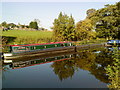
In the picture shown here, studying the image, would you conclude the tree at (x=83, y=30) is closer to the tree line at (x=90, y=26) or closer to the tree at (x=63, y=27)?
the tree line at (x=90, y=26)

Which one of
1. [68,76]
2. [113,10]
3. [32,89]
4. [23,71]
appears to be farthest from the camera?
[113,10]

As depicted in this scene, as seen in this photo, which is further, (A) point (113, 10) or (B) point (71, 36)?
(A) point (113, 10)

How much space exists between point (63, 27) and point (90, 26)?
934 centimetres

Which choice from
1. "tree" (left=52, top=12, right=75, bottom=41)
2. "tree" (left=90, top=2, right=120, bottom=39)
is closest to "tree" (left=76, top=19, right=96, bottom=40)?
"tree" (left=52, top=12, right=75, bottom=41)

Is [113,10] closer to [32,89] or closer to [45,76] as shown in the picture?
[45,76]

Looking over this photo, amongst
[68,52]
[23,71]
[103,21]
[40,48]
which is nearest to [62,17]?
[68,52]

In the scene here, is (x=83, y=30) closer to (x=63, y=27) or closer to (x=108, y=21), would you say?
(x=63, y=27)

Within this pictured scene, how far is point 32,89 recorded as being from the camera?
Answer: 27.6ft

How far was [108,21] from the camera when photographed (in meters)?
34.7

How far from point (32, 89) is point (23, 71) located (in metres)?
4.29

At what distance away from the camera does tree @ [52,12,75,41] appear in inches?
1103

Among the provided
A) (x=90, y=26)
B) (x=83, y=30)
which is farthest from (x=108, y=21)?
(x=83, y=30)

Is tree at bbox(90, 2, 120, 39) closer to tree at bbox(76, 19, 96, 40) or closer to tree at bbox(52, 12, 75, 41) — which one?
tree at bbox(76, 19, 96, 40)

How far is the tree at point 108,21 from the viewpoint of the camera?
113 feet
